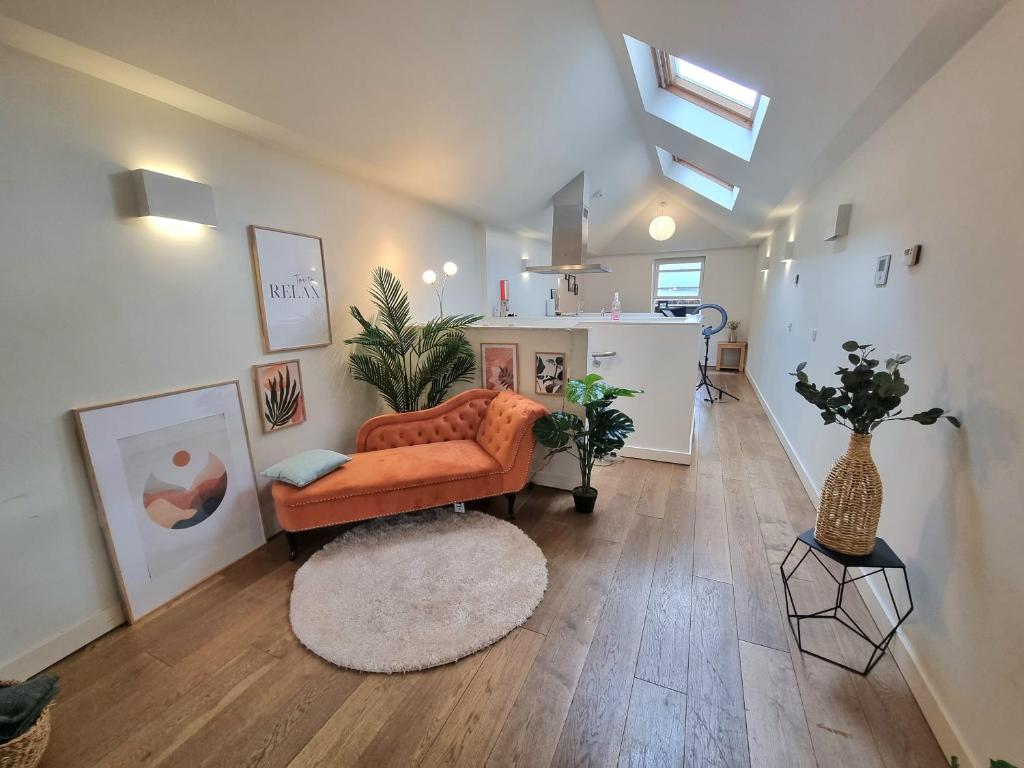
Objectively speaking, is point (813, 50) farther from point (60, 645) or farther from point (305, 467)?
point (60, 645)

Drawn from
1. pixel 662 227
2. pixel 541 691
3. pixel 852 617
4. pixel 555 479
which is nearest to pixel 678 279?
pixel 662 227

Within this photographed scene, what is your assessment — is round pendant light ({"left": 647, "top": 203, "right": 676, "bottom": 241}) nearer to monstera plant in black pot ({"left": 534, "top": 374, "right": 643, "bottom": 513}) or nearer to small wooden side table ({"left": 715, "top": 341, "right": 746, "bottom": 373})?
small wooden side table ({"left": 715, "top": 341, "right": 746, "bottom": 373})

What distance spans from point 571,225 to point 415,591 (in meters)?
4.28

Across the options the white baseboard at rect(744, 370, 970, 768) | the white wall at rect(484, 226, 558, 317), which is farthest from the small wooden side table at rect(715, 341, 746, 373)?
the white baseboard at rect(744, 370, 970, 768)

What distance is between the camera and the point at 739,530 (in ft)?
8.39

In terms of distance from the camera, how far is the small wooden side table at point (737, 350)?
7.63m

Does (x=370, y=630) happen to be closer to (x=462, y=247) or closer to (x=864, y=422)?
(x=864, y=422)

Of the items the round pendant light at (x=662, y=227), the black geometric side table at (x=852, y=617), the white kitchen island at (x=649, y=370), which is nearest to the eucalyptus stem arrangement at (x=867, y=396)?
the black geometric side table at (x=852, y=617)

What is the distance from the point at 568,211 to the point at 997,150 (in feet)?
12.7

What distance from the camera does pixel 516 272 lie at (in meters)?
5.75

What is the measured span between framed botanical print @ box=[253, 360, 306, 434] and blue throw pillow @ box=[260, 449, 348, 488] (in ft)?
1.04

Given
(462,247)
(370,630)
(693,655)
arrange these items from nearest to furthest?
(693,655)
(370,630)
(462,247)

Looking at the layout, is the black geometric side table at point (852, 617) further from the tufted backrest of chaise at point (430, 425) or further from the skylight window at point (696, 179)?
the skylight window at point (696, 179)

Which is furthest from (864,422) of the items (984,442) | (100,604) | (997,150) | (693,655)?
(100,604)
